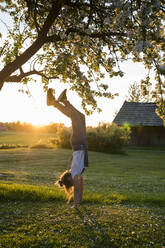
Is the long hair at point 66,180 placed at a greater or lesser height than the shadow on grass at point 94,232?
greater

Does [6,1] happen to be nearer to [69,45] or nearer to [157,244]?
[69,45]

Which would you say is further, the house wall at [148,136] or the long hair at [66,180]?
the house wall at [148,136]

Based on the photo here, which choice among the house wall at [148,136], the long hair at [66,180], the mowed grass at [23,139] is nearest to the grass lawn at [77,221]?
the long hair at [66,180]

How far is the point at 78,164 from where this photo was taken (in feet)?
22.1

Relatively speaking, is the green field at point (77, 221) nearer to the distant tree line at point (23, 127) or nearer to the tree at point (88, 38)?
the tree at point (88, 38)

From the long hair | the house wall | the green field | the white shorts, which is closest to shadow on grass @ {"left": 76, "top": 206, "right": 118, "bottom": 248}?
the green field

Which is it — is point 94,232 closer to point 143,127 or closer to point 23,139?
point 143,127

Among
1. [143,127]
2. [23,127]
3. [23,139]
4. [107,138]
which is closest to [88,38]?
[107,138]

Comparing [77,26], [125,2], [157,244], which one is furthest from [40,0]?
[157,244]

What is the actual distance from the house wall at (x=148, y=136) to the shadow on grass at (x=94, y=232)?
1340 inches

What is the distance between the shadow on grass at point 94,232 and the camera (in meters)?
4.76

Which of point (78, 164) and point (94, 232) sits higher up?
point (78, 164)

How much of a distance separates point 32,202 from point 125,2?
255 inches

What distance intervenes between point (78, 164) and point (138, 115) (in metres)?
34.4
